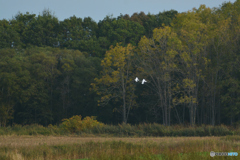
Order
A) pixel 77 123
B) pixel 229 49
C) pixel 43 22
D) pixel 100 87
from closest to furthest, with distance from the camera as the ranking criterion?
pixel 77 123 < pixel 229 49 < pixel 100 87 < pixel 43 22

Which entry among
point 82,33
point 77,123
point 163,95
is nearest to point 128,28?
point 82,33

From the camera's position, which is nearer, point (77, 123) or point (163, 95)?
point (77, 123)

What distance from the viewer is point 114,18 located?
74.1 m

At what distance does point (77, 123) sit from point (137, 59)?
20.6m

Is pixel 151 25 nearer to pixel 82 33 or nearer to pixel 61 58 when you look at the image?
pixel 82 33

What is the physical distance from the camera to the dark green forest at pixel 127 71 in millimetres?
45906

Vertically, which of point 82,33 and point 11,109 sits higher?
point 82,33

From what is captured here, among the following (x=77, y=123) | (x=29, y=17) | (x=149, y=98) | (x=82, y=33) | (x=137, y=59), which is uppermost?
(x=29, y=17)

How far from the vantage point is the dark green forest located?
45906mm

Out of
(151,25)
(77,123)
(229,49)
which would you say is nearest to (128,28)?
(151,25)

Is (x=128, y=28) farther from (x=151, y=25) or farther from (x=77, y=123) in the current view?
(x=77, y=123)

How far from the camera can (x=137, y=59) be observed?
49312mm

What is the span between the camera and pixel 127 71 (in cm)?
5269

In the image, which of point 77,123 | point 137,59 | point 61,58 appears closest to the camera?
point 77,123
